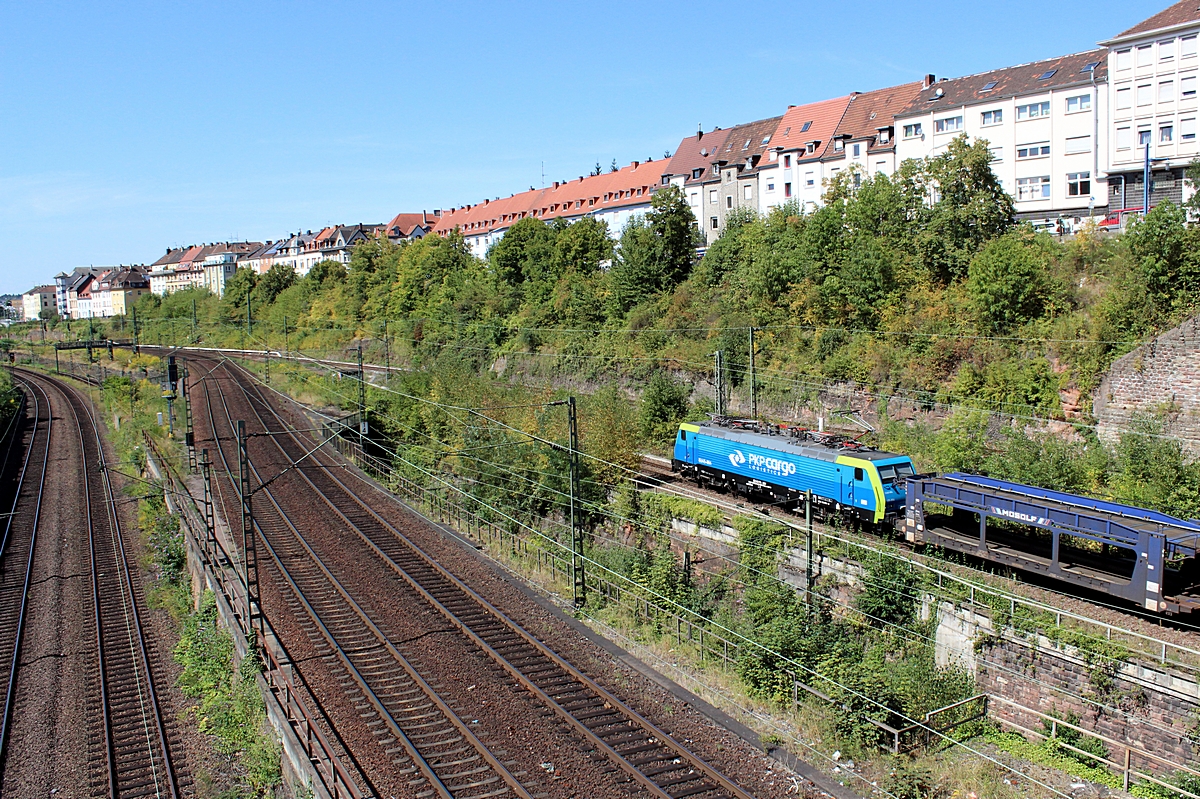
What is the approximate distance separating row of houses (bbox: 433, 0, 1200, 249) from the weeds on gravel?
118ft

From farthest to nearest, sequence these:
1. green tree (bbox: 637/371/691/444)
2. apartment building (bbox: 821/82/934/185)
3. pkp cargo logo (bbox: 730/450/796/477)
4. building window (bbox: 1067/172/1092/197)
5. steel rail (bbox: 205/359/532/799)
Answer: apartment building (bbox: 821/82/934/185) < building window (bbox: 1067/172/1092/197) < green tree (bbox: 637/371/691/444) < pkp cargo logo (bbox: 730/450/796/477) < steel rail (bbox: 205/359/532/799)

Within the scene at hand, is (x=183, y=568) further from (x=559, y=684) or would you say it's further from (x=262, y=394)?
(x=262, y=394)

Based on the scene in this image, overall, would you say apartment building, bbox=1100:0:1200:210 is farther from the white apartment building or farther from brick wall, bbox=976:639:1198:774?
brick wall, bbox=976:639:1198:774

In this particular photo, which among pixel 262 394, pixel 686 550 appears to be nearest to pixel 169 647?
pixel 686 550

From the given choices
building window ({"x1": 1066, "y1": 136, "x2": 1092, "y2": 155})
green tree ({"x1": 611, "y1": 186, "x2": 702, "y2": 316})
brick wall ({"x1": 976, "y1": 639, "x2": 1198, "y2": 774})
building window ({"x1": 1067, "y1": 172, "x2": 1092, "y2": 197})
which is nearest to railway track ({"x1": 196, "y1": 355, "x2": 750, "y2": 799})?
brick wall ({"x1": 976, "y1": 639, "x2": 1198, "y2": 774})

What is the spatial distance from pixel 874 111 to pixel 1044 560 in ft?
134

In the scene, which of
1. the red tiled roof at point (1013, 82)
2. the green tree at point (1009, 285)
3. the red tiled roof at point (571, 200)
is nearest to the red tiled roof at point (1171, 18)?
the red tiled roof at point (1013, 82)

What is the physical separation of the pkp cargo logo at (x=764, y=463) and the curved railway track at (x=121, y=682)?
57.0 feet

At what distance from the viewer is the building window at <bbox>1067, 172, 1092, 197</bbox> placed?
41.9 meters

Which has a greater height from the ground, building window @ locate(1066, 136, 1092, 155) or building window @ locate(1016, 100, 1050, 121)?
building window @ locate(1016, 100, 1050, 121)

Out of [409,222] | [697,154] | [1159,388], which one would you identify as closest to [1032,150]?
[1159,388]

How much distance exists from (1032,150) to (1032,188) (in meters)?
1.81

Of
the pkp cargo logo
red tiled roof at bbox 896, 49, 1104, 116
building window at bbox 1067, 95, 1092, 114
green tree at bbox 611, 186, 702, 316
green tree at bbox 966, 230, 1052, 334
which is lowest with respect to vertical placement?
the pkp cargo logo

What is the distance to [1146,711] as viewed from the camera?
16.6m
